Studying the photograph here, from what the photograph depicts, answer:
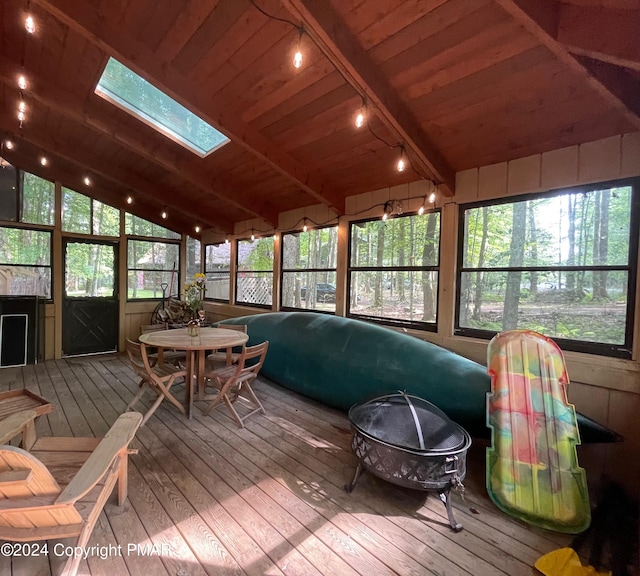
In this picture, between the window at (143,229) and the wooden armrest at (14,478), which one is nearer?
the wooden armrest at (14,478)

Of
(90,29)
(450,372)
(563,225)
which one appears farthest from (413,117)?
(90,29)

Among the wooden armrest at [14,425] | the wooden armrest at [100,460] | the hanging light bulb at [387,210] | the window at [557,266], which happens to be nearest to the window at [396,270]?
the hanging light bulb at [387,210]

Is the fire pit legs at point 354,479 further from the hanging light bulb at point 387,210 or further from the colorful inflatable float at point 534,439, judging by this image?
the hanging light bulb at point 387,210

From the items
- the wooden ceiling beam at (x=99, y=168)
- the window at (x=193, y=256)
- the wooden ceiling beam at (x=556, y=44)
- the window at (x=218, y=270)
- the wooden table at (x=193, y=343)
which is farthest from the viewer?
the window at (x=193, y=256)

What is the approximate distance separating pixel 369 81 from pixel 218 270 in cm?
505

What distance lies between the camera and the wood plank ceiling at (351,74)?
1845 millimetres

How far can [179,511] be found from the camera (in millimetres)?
1783

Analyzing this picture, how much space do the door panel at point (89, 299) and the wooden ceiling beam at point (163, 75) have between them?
13.2 ft

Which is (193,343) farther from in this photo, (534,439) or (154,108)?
(534,439)

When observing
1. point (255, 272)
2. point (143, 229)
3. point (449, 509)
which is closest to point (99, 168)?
point (143, 229)

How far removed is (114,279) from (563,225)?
6.60 meters

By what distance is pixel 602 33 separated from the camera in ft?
5.39

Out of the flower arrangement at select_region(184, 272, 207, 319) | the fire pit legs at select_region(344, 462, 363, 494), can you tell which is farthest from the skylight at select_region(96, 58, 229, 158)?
the fire pit legs at select_region(344, 462, 363, 494)

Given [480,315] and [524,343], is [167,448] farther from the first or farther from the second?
[480,315]
